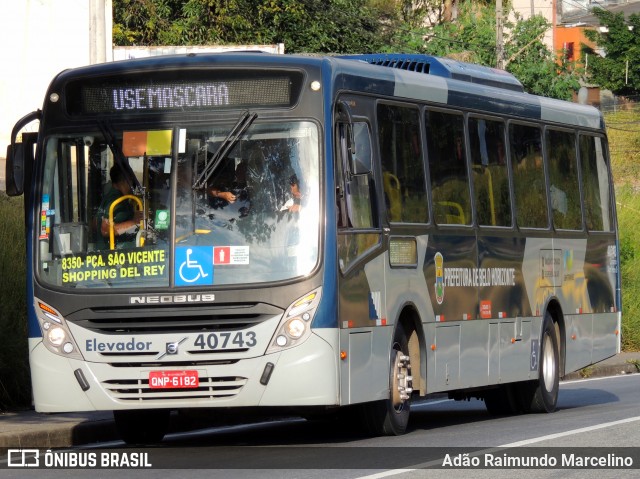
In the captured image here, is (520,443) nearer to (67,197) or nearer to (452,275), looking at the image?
(452,275)

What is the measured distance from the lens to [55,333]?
11672 millimetres

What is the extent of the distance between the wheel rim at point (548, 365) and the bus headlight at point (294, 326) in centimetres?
572

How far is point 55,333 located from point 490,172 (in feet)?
17.3

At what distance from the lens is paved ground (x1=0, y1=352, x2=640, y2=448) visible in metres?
12.5

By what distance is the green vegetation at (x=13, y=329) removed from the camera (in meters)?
15.6

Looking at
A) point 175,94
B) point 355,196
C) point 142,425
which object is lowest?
point 142,425

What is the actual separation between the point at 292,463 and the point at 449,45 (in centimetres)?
3522

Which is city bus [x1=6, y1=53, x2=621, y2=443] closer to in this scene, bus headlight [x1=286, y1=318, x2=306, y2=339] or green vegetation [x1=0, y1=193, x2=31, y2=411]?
bus headlight [x1=286, y1=318, x2=306, y2=339]

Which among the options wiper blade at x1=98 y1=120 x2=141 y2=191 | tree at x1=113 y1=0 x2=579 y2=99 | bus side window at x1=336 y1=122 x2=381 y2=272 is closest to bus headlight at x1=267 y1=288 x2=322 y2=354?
bus side window at x1=336 y1=122 x2=381 y2=272

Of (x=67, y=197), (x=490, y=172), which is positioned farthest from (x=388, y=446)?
(x=490, y=172)

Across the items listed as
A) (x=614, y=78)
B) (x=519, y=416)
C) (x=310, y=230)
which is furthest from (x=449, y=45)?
(x=310, y=230)

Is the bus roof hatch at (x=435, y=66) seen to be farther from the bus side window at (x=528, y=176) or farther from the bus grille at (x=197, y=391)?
the bus grille at (x=197, y=391)

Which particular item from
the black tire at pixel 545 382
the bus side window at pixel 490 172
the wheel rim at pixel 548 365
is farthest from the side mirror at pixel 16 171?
the wheel rim at pixel 548 365

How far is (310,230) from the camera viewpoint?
1142 centimetres
